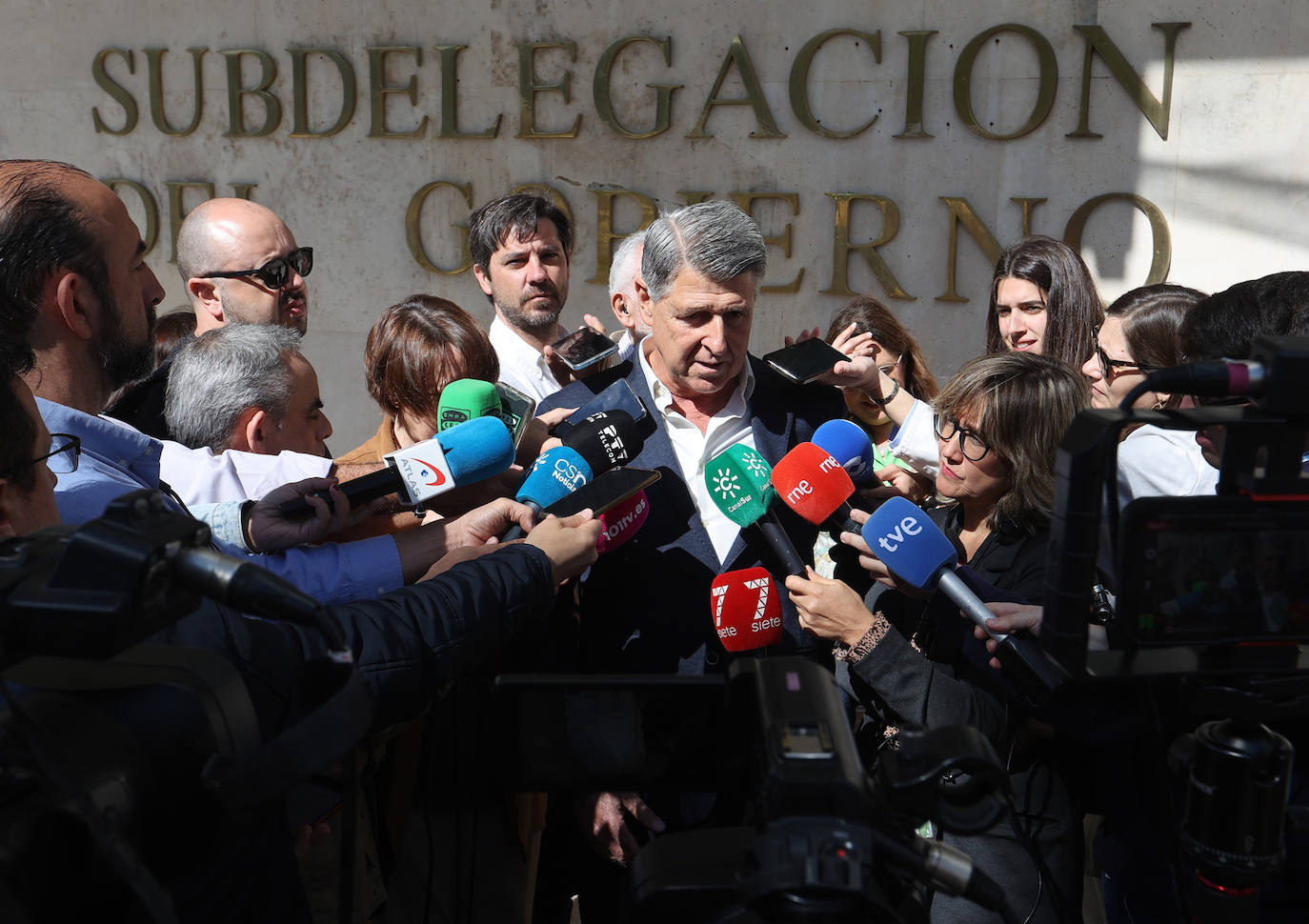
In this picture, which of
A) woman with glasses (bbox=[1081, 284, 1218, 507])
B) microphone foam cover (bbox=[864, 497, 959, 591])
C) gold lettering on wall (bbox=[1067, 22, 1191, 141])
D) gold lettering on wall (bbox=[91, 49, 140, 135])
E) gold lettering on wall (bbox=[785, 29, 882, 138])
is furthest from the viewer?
gold lettering on wall (bbox=[91, 49, 140, 135])

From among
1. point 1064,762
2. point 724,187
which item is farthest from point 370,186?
point 1064,762

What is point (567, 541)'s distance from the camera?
178 cm

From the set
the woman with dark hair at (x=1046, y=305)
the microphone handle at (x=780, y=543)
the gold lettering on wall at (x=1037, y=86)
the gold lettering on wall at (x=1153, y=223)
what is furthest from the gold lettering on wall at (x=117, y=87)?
the microphone handle at (x=780, y=543)

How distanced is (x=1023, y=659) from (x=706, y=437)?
3.03ft

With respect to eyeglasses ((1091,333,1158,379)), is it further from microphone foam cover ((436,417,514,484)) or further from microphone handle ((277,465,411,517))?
microphone handle ((277,465,411,517))

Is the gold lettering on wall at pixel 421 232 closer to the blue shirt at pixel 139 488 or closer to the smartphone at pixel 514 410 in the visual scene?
the smartphone at pixel 514 410

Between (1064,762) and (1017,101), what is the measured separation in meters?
3.31

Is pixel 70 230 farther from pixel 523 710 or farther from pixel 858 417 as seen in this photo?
pixel 858 417

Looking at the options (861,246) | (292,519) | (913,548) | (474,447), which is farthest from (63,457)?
(861,246)

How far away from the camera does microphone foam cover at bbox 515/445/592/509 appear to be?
201 cm

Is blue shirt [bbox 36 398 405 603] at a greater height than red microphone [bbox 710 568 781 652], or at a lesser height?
greater

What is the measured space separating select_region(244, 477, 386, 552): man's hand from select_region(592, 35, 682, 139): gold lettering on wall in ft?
11.2

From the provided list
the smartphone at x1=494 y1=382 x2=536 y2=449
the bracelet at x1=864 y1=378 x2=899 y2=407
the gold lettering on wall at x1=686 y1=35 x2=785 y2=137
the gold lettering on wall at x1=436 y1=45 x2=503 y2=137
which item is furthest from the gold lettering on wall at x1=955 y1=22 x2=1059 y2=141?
the smartphone at x1=494 y1=382 x2=536 y2=449

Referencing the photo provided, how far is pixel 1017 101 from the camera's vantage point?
4.46 metres
